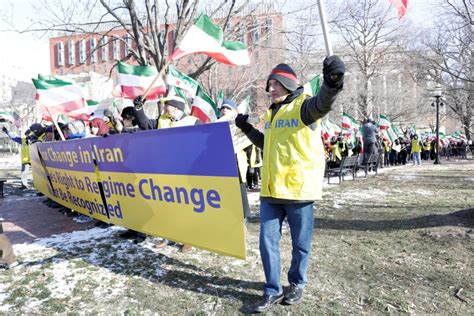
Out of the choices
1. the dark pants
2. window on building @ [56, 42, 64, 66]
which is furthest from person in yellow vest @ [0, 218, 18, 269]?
window on building @ [56, 42, 64, 66]

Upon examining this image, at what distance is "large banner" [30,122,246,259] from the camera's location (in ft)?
11.1

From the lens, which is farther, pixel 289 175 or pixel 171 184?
pixel 171 184

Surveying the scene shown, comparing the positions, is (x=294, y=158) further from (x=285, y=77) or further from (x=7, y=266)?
(x=7, y=266)

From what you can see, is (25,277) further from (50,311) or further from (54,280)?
(50,311)

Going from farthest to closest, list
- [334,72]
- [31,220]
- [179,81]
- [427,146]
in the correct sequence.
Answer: [427,146], [179,81], [31,220], [334,72]

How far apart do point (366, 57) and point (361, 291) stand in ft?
109

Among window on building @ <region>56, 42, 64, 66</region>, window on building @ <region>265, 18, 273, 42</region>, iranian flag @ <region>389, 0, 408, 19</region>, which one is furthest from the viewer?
window on building @ <region>56, 42, 64, 66</region>

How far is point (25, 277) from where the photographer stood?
13.3ft

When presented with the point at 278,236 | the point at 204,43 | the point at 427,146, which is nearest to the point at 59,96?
the point at 204,43

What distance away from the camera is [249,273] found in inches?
156

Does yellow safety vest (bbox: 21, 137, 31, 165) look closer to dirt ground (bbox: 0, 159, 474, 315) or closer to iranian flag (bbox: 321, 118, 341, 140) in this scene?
dirt ground (bbox: 0, 159, 474, 315)

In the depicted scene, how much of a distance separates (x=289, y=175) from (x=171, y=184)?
1435 millimetres

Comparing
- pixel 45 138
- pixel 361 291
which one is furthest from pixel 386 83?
pixel 361 291

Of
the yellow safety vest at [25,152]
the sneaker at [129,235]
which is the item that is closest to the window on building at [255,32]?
the yellow safety vest at [25,152]
